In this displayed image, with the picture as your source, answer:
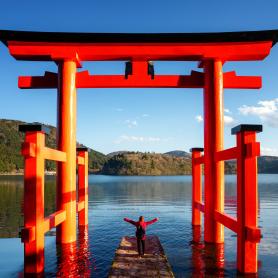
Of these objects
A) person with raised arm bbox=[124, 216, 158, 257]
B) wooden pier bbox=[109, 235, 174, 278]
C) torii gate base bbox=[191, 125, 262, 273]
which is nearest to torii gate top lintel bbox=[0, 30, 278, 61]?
torii gate base bbox=[191, 125, 262, 273]

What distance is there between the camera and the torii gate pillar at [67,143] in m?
12.3

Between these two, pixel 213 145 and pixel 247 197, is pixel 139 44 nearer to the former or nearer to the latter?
pixel 213 145

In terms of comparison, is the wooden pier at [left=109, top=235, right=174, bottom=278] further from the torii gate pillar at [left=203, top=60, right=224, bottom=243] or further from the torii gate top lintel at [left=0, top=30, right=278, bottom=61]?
the torii gate top lintel at [left=0, top=30, right=278, bottom=61]

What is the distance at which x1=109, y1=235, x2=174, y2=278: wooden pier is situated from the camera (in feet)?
28.5

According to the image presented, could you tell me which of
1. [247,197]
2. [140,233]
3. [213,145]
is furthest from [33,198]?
[213,145]

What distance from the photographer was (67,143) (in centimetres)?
1245

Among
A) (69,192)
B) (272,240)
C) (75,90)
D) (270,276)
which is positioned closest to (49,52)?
(75,90)

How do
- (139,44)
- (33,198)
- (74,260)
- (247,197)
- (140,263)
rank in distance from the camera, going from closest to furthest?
(33,198), (247,197), (140,263), (74,260), (139,44)

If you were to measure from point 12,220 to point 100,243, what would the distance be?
1076 centimetres

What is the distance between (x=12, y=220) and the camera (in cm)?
2269

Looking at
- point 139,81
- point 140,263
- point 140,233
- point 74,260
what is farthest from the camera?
point 139,81

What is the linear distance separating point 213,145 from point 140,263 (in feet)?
16.4

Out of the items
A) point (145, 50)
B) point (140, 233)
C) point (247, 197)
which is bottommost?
point (140, 233)

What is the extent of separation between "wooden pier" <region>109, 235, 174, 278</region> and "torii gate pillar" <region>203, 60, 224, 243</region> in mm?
2194
